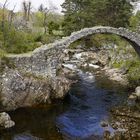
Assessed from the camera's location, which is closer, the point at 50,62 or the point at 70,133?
the point at 70,133

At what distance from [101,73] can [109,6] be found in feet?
55.2

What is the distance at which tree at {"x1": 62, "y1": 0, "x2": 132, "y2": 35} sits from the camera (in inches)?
1953

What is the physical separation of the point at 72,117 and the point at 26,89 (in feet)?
11.9

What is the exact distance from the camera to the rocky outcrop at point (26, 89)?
2173 centimetres

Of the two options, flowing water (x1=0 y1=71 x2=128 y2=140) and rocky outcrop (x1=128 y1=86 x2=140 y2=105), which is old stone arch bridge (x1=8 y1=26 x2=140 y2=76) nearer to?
flowing water (x1=0 y1=71 x2=128 y2=140)

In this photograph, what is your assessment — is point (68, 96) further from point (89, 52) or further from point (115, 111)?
point (89, 52)

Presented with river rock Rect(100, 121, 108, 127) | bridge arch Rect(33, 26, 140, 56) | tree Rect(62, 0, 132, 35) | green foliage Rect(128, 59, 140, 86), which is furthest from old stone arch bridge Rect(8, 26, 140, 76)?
tree Rect(62, 0, 132, 35)

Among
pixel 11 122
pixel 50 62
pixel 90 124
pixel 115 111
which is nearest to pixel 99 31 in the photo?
pixel 50 62

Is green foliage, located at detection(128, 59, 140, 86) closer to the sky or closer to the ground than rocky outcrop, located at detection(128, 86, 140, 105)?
closer to the sky

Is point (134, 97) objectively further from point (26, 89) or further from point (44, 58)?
point (26, 89)

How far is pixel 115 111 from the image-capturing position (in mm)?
22641

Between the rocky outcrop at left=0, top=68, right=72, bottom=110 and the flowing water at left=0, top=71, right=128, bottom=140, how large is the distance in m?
0.57

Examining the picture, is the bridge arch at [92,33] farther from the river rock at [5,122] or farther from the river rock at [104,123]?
the river rock at [104,123]

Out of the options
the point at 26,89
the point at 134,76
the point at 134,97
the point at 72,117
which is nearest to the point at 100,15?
the point at 134,76
